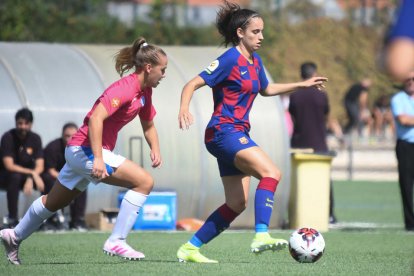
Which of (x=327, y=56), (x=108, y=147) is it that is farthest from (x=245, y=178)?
(x=327, y=56)

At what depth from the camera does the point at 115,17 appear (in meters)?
37.6

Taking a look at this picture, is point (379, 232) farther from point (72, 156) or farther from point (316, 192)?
point (72, 156)

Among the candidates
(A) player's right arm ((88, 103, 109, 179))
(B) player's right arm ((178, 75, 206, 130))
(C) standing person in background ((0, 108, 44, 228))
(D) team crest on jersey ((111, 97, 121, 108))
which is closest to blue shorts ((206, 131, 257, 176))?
(B) player's right arm ((178, 75, 206, 130))

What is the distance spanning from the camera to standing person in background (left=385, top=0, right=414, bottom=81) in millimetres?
6457

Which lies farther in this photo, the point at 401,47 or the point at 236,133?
the point at 236,133

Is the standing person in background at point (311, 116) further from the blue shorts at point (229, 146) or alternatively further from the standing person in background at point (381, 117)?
the standing person in background at point (381, 117)

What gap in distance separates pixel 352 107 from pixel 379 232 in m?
20.3

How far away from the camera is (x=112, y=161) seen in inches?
384

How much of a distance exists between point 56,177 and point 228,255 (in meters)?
4.66

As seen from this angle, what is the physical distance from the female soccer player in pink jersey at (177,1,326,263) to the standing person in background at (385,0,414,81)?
325cm

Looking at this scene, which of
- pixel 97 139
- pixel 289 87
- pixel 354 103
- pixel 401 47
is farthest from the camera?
pixel 354 103

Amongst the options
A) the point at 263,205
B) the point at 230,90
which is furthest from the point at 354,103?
the point at 263,205

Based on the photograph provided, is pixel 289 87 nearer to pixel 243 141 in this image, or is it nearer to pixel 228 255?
pixel 243 141

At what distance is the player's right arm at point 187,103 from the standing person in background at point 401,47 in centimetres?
302
